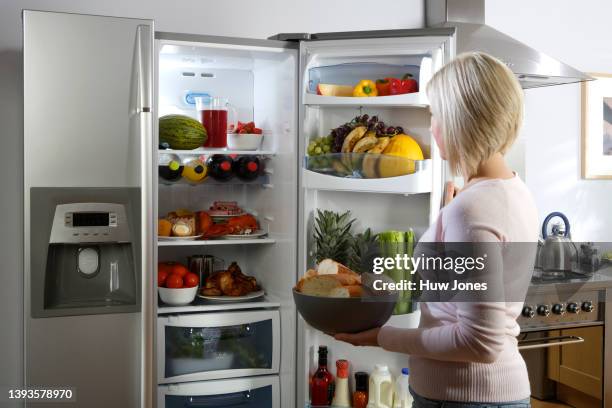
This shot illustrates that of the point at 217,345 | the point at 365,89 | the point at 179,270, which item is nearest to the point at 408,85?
the point at 365,89

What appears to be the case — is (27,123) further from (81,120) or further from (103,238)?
(103,238)

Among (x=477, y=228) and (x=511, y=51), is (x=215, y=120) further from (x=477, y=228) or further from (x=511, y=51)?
(x=477, y=228)

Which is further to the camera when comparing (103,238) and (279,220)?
(279,220)

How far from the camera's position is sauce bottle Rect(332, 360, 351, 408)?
2426 millimetres

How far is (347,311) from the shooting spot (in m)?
1.33

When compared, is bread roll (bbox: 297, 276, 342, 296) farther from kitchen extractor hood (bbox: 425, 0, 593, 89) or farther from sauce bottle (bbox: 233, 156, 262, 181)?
kitchen extractor hood (bbox: 425, 0, 593, 89)

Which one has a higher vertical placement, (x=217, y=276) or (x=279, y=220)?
(x=279, y=220)

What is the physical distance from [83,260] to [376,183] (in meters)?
0.97

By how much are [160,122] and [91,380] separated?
909mm

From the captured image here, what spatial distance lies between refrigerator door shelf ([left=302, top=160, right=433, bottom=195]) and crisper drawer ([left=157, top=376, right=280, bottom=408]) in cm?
76

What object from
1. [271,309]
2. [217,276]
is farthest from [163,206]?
[271,309]

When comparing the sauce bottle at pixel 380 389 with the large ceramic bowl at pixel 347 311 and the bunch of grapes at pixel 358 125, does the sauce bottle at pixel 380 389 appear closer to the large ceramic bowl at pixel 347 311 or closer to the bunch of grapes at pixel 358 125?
the bunch of grapes at pixel 358 125

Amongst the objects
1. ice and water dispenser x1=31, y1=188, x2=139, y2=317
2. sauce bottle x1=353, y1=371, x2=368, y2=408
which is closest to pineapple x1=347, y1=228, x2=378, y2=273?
sauce bottle x1=353, y1=371, x2=368, y2=408

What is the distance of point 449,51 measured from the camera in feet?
7.50
